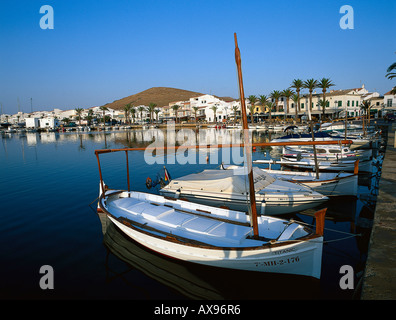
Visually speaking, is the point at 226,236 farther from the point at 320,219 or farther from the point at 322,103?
the point at 322,103

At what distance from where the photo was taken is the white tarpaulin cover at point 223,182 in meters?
16.2

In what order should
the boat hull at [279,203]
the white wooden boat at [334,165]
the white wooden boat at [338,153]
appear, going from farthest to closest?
the white wooden boat at [338,153], the white wooden boat at [334,165], the boat hull at [279,203]

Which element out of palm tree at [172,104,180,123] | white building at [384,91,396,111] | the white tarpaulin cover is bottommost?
the white tarpaulin cover

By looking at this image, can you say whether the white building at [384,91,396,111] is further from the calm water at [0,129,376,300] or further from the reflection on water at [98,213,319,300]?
the reflection on water at [98,213,319,300]

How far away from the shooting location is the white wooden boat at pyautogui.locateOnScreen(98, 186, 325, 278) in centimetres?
885

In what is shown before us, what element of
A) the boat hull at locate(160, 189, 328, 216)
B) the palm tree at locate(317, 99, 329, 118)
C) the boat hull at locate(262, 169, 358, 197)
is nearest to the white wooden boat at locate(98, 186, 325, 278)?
the boat hull at locate(160, 189, 328, 216)

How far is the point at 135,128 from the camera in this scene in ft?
454

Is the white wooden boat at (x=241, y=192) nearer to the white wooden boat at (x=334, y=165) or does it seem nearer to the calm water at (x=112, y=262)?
the calm water at (x=112, y=262)

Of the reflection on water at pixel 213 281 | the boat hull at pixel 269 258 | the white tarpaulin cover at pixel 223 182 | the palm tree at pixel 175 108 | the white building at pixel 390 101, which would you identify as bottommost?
the reflection on water at pixel 213 281

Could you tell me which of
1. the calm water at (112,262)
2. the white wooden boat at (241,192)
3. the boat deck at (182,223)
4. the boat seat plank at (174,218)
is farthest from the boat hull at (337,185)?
the boat seat plank at (174,218)

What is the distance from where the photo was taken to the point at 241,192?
15.9 m
